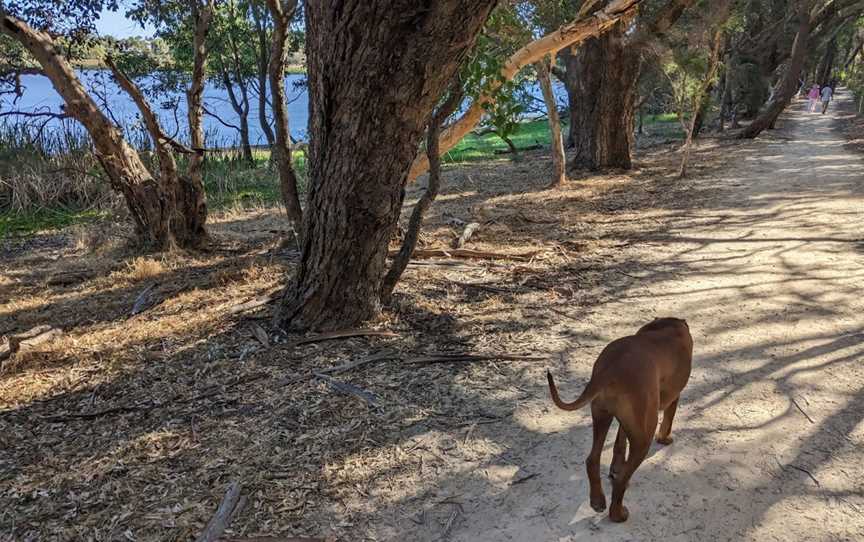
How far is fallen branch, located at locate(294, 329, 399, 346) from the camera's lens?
14.4 feet

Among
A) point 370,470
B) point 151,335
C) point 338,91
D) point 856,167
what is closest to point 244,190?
point 151,335

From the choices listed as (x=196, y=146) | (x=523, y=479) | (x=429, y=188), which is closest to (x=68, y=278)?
(x=196, y=146)

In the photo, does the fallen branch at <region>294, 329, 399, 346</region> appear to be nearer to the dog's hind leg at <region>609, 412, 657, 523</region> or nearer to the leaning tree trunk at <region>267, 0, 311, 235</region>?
the leaning tree trunk at <region>267, 0, 311, 235</region>

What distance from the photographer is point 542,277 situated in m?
5.89

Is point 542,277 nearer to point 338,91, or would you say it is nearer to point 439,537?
point 338,91

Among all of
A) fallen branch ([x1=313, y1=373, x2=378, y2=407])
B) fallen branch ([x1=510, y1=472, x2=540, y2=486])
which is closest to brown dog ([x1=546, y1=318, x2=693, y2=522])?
fallen branch ([x1=510, y1=472, x2=540, y2=486])

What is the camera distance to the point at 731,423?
333 cm

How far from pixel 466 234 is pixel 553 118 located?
461 cm

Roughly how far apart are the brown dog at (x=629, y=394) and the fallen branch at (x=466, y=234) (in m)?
4.38

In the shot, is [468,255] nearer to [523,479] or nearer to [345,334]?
[345,334]

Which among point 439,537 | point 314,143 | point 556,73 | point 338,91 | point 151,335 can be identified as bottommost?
point 439,537

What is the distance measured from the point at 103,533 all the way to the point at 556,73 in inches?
629

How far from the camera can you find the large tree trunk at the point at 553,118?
10266 millimetres

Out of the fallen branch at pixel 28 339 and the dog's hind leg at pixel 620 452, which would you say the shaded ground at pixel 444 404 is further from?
the dog's hind leg at pixel 620 452
